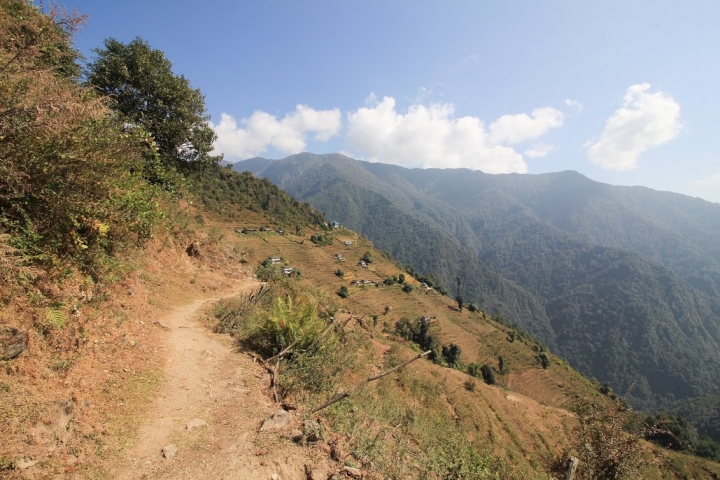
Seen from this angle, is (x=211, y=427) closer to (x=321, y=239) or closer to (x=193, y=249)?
(x=193, y=249)

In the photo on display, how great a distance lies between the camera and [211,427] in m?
4.52

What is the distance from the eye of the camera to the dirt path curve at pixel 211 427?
375cm

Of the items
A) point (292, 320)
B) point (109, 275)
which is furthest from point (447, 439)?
point (109, 275)

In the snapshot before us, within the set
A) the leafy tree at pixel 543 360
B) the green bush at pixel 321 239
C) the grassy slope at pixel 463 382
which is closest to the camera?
the grassy slope at pixel 463 382

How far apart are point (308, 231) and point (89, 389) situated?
282 ft

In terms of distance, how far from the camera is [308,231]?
8956 cm

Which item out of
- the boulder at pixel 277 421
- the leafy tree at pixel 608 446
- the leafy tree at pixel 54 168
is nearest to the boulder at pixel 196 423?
the boulder at pixel 277 421

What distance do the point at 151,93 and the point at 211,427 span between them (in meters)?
14.0

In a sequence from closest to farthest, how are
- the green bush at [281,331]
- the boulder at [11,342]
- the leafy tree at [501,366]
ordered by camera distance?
the boulder at [11,342] → the green bush at [281,331] → the leafy tree at [501,366]

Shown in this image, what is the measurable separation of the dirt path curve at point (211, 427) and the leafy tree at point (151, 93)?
10295 mm

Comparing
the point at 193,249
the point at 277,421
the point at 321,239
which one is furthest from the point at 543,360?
the point at 277,421

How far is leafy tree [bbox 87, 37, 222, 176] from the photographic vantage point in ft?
42.5

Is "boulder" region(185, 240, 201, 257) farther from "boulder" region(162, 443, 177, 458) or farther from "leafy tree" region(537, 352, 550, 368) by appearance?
"leafy tree" region(537, 352, 550, 368)

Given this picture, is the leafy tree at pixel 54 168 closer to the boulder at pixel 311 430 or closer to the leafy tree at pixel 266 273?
the boulder at pixel 311 430
